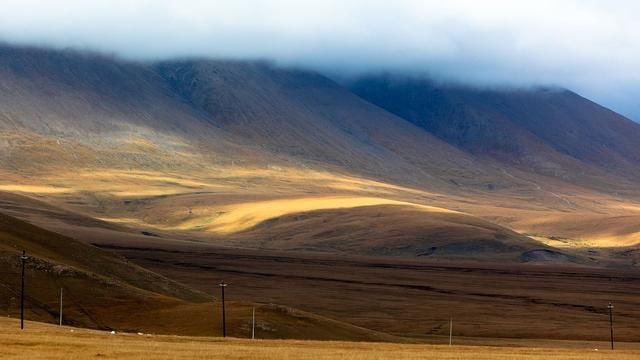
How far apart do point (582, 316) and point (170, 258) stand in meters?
61.5

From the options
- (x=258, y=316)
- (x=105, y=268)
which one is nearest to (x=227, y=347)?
(x=258, y=316)

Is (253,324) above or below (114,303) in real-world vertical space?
below

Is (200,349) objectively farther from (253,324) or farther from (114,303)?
(114,303)

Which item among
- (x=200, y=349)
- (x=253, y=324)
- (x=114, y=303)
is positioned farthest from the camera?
(x=114, y=303)

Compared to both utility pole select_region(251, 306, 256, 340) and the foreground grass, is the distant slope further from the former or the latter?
the foreground grass

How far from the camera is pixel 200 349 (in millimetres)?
57562

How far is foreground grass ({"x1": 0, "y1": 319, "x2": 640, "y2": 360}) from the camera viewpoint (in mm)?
52625

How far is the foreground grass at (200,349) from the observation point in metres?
52.6

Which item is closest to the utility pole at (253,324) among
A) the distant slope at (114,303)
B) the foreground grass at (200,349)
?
the distant slope at (114,303)

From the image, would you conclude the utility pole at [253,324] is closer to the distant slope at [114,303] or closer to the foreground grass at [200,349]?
the distant slope at [114,303]

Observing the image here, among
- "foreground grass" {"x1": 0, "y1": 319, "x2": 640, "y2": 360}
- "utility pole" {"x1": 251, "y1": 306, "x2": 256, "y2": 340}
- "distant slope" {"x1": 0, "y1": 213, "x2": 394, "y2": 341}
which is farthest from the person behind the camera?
"distant slope" {"x1": 0, "y1": 213, "x2": 394, "y2": 341}

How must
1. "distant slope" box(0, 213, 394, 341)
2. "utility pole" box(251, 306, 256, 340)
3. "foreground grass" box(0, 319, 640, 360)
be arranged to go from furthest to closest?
"distant slope" box(0, 213, 394, 341)
"utility pole" box(251, 306, 256, 340)
"foreground grass" box(0, 319, 640, 360)

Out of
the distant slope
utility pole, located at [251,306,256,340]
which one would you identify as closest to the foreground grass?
utility pole, located at [251,306,256,340]

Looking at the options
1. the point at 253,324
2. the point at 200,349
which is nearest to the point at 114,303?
the point at 253,324
